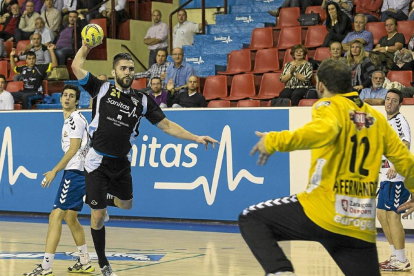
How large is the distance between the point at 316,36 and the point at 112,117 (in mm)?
9289

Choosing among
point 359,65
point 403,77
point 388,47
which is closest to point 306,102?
point 359,65

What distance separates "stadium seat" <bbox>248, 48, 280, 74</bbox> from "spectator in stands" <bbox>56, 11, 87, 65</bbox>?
534 cm

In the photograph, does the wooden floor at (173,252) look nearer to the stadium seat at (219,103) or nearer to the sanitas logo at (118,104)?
the sanitas logo at (118,104)

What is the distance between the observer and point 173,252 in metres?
11.1

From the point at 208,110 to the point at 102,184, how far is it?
18.4 feet

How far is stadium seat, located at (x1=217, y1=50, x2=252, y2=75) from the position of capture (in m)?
17.7

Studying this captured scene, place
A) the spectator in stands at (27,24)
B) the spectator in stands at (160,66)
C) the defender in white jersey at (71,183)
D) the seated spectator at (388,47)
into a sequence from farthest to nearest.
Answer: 1. the spectator in stands at (27,24)
2. the spectator in stands at (160,66)
3. the seated spectator at (388,47)
4. the defender in white jersey at (71,183)

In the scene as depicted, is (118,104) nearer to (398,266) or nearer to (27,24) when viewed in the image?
(398,266)

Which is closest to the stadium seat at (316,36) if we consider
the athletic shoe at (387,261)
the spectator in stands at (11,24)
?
the athletic shoe at (387,261)

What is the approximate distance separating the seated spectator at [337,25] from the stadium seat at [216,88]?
231cm

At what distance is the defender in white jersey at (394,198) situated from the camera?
382 inches

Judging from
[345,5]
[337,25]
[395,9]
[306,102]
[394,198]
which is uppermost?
[345,5]

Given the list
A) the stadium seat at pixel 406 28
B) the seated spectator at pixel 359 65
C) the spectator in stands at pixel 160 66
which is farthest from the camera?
the spectator in stands at pixel 160 66

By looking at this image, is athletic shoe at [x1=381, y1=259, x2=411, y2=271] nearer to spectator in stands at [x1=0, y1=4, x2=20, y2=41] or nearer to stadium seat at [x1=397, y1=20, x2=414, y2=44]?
stadium seat at [x1=397, y1=20, x2=414, y2=44]
